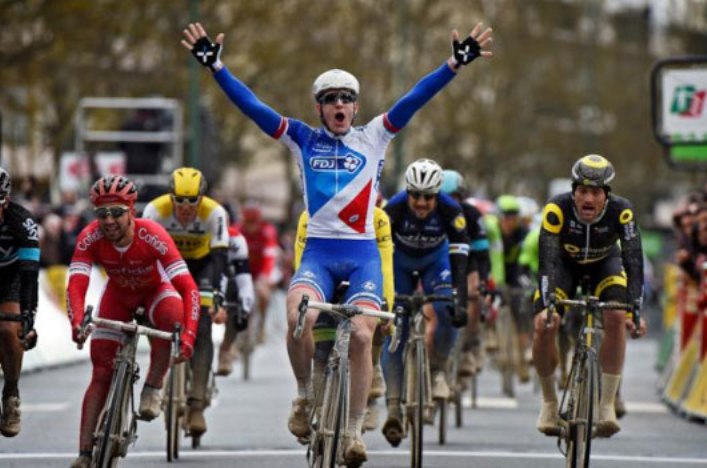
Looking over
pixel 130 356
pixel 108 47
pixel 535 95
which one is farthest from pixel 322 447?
pixel 535 95

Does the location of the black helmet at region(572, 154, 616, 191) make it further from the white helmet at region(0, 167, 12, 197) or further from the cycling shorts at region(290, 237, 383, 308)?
the white helmet at region(0, 167, 12, 197)

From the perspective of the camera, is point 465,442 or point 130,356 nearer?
point 130,356

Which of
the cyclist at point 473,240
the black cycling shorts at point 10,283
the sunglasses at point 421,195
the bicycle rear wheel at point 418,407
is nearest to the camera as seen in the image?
the black cycling shorts at point 10,283

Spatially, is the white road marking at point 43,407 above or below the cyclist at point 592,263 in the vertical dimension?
below

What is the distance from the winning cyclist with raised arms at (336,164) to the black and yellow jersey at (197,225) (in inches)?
119

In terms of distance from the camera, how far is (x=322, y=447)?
13.3m

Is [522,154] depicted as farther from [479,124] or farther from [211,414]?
[211,414]

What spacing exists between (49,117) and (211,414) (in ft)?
126

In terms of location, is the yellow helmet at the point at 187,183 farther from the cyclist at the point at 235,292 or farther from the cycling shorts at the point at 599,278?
the cycling shorts at the point at 599,278

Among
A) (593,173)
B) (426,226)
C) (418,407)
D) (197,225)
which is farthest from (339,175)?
(426,226)

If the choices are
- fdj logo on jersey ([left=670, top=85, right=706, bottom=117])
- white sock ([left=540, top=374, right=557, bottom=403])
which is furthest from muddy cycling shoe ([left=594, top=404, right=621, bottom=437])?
fdj logo on jersey ([left=670, top=85, right=706, bottom=117])

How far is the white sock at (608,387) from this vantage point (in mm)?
14852

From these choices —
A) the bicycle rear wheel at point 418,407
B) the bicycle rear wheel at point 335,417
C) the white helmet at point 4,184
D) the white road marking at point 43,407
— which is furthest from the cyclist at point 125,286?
the white road marking at point 43,407

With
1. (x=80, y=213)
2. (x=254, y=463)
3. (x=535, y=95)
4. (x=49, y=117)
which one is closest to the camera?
(x=254, y=463)
